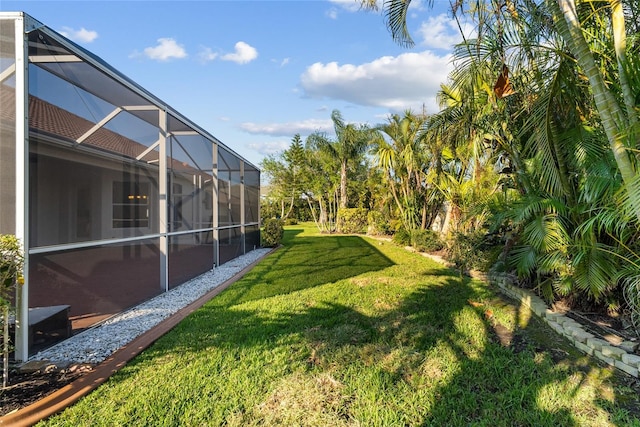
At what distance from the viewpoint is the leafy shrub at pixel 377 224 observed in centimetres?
1663

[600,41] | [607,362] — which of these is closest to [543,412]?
[607,362]

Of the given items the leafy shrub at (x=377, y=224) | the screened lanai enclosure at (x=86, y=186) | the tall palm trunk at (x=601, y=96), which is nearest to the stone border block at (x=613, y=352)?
the tall palm trunk at (x=601, y=96)

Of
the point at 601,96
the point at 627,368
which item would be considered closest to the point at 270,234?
the point at 627,368

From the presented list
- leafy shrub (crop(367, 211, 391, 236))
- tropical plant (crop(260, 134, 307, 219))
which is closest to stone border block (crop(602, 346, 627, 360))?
leafy shrub (crop(367, 211, 391, 236))

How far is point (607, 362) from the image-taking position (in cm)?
306

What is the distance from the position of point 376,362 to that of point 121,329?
3011 millimetres

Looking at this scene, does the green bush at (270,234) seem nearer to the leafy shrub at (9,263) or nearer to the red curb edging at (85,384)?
the red curb edging at (85,384)

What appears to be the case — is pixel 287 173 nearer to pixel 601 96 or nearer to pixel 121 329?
pixel 121 329

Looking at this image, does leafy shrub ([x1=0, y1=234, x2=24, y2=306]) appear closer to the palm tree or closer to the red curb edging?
the red curb edging

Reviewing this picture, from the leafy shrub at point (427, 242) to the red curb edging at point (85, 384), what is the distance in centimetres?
839

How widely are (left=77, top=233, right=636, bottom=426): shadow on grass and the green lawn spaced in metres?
0.01

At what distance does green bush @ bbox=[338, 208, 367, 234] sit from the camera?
1895 centimetres

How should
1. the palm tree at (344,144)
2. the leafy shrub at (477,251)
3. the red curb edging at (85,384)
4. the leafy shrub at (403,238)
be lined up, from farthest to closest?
the palm tree at (344,144)
the leafy shrub at (403,238)
the leafy shrub at (477,251)
the red curb edging at (85,384)

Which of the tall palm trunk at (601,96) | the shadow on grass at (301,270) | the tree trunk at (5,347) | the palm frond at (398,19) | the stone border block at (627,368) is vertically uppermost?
the palm frond at (398,19)
